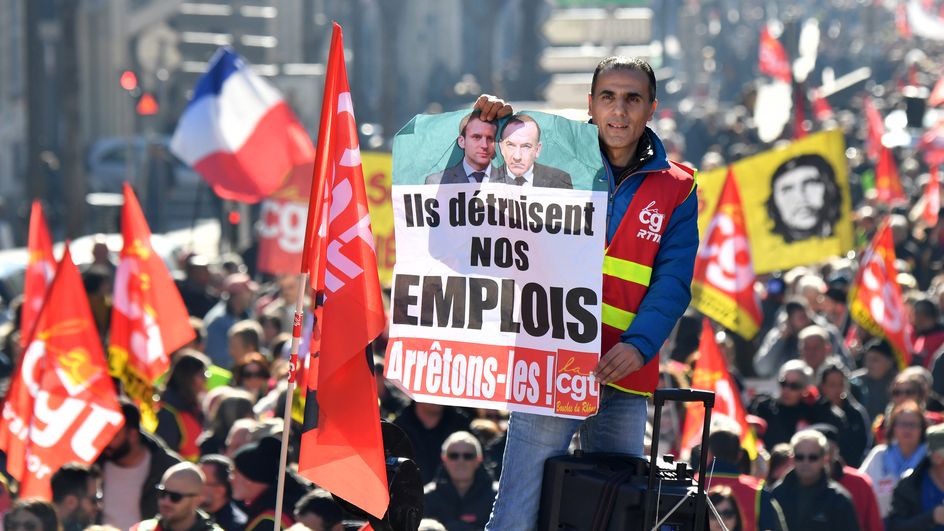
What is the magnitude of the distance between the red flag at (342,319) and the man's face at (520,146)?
0.50 m

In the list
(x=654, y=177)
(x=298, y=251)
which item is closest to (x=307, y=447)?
(x=654, y=177)

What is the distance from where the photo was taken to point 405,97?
55.6m

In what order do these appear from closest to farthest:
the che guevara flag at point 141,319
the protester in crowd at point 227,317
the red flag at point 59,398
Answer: the red flag at point 59,398 < the che guevara flag at point 141,319 < the protester in crowd at point 227,317

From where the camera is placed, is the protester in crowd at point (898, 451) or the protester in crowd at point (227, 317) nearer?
the protester in crowd at point (898, 451)

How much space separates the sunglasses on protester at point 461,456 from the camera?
29.5 feet

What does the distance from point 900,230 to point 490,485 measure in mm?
9323

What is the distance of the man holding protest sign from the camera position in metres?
5.37

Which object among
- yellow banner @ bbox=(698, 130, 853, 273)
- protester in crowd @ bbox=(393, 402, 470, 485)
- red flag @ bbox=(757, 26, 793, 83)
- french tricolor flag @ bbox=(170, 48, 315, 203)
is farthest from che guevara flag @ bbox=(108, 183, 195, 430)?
red flag @ bbox=(757, 26, 793, 83)

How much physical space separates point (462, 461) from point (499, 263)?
365 centimetres

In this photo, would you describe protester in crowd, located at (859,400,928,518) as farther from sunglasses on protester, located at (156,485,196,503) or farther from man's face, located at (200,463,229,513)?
sunglasses on protester, located at (156,485,196,503)

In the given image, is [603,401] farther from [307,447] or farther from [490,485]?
Result: [490,485]

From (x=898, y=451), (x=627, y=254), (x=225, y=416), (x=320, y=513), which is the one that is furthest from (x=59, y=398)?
(x=627, y=254)

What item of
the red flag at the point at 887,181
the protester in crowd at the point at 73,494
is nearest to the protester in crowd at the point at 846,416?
the protester in crowd at the point at 73,494

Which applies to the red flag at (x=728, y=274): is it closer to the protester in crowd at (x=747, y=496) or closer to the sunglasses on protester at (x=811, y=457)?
the protester in crowd at (x=747, y=496)
